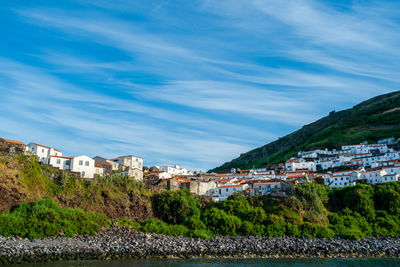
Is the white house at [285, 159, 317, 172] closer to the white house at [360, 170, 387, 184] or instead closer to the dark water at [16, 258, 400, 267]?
the white house at [360, 170, 387, 184]

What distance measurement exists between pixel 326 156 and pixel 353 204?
5486 cm

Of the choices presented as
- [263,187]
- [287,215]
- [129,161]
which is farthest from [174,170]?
[287,215]

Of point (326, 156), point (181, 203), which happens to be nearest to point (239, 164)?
point (326, 156)

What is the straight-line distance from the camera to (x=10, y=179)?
44.2 metres

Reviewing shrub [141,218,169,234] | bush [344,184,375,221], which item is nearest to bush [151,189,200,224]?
shrub [141,218,169,234]

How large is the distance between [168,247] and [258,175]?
5589cm

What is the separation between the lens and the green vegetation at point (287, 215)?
5078cm

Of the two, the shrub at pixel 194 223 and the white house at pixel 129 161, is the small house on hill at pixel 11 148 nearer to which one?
the shrub at pixel 194 223

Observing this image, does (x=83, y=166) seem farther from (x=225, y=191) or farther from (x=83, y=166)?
(x=225, y=191)

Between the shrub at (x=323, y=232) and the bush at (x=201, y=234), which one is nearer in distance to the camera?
the bush at (x=201, y=234)

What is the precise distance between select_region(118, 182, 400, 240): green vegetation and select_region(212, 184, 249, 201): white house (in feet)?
34.1

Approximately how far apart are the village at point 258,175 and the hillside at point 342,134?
1342 cm

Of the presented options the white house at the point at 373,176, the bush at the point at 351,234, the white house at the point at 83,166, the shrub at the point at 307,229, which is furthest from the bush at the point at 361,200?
the white house at the point at 83,166

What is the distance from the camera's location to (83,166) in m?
57.2
